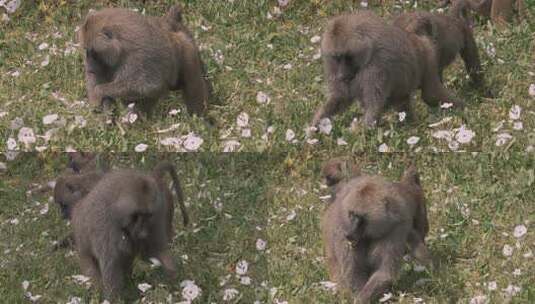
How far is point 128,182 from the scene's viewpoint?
27.2ft

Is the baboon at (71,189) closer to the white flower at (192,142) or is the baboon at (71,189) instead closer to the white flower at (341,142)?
the white flower at (192,142)

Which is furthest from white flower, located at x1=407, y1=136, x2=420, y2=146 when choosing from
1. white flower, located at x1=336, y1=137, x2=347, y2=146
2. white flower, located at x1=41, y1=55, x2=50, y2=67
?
white flower, located at x1=41, y1=55, x2=50, y2=67

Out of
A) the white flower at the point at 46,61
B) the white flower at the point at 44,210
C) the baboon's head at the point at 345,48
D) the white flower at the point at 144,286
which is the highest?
the baboon's head at the point at 345,48

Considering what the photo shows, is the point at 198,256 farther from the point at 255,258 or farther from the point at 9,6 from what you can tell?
the point at 9,6

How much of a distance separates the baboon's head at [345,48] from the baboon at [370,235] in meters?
1.23

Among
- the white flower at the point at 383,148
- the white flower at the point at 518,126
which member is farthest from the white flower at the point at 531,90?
the white flower at the point at 383,148

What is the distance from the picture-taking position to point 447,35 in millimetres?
10680

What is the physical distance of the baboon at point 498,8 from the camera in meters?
12.0

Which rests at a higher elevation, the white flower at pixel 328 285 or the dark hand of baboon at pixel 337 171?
the dark hand of baboon at pixel 337 171

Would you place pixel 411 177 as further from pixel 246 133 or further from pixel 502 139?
pixel 246 133

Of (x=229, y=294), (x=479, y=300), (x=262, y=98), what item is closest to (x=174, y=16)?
(x=262, y=98)

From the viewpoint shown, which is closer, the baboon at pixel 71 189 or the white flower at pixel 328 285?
the white flower at pixel 328 285

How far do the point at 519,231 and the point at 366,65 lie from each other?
5.73 feet

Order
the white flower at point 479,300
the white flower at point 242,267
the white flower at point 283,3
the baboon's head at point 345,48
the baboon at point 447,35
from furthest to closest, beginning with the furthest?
the white flower at point 283,3
the baboon at point 447,35
the baboon's head at point 345,48
the white flower at point 242,267
the white flower at point 479,300
